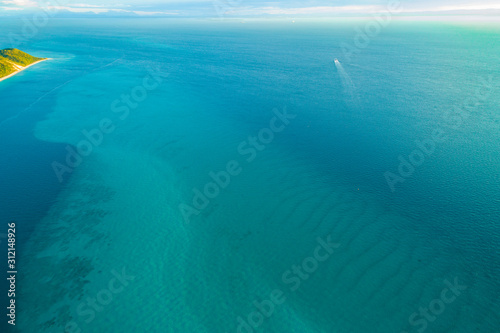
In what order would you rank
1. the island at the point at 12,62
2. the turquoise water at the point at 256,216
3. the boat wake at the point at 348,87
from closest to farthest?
the turquoise water at the point at 256,216, the boat wake at the point at 348,87, the island at the point at 12,62

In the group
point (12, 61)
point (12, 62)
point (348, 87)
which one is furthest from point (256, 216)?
point (12, 61)

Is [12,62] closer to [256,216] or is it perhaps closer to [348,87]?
[256,216]

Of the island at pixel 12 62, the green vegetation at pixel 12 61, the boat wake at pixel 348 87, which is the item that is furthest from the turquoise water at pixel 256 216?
the green vegetation at pixel 12 61

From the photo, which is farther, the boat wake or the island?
the island

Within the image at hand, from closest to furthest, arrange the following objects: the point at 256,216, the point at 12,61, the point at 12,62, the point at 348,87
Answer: the point at 256,216 → the point at 348,87 → the point at 12,62 → the point at 12,61

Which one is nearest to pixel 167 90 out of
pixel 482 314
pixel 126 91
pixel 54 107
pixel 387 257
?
pixel 126 91

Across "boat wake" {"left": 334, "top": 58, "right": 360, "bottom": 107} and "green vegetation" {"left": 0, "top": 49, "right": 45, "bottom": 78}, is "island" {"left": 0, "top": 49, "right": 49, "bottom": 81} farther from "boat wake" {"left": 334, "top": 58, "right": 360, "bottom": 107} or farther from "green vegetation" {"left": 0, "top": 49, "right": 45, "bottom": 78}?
"boat wake" {"left": 334, "top": 58, "right": 360, "bottom": 107}

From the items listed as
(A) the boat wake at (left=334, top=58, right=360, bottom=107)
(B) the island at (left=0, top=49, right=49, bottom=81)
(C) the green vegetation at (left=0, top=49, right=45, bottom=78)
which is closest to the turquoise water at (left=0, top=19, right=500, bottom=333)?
(A) the boat wake at (left=334, top=58, right=360, bottom=107)

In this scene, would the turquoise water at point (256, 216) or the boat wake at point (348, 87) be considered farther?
the boat wake at point (348, 87)

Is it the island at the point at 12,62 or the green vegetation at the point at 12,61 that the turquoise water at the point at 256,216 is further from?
the green vegetation at the point at 12,61
